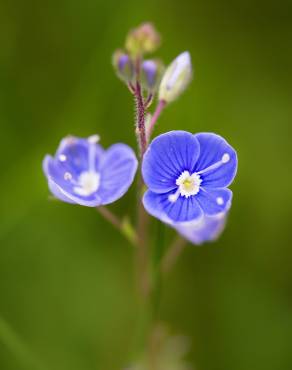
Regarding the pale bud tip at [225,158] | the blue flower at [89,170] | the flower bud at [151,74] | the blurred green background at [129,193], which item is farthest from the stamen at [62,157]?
the blurred green background at [129,193]

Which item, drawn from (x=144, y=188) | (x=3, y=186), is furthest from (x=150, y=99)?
(x=3, y=186)

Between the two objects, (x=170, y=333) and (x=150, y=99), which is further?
(x=170, y=333)

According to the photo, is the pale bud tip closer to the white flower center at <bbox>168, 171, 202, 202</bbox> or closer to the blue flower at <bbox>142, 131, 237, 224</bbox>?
the blue flower at <bbox>142, 131, 237, 224</bbox>

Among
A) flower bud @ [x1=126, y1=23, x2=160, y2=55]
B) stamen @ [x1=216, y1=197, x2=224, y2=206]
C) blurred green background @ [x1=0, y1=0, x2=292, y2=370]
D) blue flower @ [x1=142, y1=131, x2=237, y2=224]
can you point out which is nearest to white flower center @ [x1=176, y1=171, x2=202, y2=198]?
blue flower @ [x1=142, y1=131, x2=237, y2=224]

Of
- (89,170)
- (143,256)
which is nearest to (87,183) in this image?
(89,170)

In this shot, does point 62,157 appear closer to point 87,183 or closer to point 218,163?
point 87,183

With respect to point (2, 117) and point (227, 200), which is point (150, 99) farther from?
→ point (2, 117)

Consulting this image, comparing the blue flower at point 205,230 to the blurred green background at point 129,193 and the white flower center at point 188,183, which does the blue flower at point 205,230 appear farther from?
the blurred green background at point 129,193
